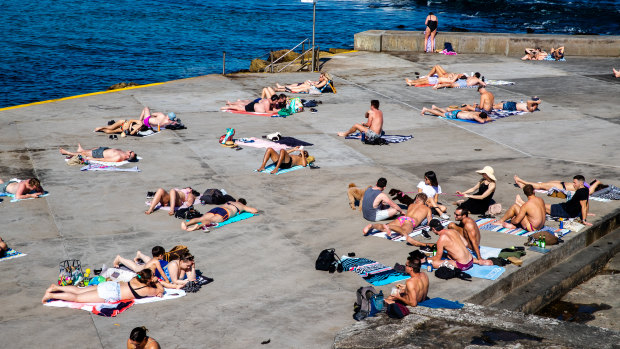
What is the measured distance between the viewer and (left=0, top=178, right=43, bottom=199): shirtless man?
16.0 meters

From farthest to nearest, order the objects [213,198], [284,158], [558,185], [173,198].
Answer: [284,158] → [558,185] → [213,198] → [173,198]

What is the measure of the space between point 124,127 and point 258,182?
221 inches

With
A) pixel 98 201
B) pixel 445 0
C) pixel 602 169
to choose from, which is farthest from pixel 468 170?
pixel 445 0

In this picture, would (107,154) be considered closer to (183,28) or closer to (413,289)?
(413,289)

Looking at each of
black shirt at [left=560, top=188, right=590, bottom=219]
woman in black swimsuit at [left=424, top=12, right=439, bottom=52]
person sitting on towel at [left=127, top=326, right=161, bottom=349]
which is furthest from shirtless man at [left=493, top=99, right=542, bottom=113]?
person sitting on towel at [left=127, top=326, right=161, bottom=349]

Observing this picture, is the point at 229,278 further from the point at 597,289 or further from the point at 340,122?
the point at 340,122

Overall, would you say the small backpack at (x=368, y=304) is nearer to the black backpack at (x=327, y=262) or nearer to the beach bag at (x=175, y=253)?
the black backpack at (x=327, y=262)

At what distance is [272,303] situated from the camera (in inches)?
457

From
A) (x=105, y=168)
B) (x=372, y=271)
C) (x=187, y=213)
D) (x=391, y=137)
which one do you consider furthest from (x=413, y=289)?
(x=391, y=137)

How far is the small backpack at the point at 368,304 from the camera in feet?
36.1

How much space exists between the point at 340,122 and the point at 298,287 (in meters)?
11.3

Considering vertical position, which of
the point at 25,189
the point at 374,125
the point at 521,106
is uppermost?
the point at 374,125

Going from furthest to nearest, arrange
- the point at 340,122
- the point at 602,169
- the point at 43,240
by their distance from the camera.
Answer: the point at 340,122 → the point at 602,169 → the point at 43,240

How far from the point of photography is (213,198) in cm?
1569
